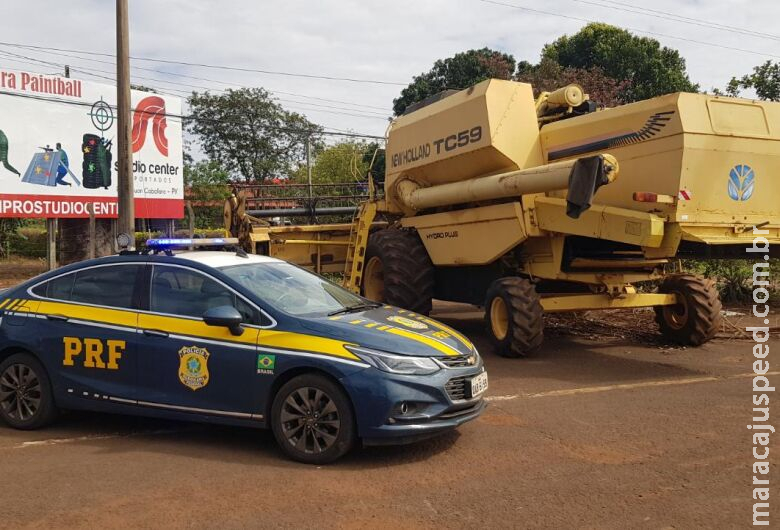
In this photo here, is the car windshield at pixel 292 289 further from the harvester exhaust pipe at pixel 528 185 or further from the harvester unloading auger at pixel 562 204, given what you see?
the harvester unloading auger at pixel 562 204

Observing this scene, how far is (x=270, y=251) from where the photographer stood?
13.6 metres

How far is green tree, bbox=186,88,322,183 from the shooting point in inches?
1689

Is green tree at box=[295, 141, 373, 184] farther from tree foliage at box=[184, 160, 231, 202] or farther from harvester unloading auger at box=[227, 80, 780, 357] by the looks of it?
harvester unloading auger at box=[227, 80, 780, 357]

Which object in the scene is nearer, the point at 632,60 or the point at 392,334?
the point at 392,334

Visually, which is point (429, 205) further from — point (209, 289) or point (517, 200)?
point (209, 289)

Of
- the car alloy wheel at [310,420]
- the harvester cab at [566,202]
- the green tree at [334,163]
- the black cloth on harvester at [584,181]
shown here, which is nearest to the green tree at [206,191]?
the green tree at [334,163]

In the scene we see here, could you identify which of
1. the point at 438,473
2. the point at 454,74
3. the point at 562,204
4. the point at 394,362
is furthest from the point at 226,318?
the point at 454,74

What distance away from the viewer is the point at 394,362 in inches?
206

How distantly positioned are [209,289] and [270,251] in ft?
25.6

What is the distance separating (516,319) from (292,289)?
3896 millimetres

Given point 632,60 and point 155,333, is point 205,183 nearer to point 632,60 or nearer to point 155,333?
point 632,60

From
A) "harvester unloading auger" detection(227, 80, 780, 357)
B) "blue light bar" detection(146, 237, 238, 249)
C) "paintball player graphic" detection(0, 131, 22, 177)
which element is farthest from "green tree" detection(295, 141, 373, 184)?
"blue light bar" detection(146, 237, 238, 249)

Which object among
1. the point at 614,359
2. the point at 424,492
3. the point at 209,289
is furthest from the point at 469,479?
the point at 614,359

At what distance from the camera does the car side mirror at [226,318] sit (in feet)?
18.0
